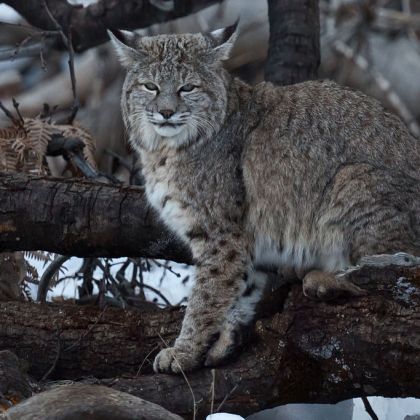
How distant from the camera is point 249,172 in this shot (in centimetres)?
488

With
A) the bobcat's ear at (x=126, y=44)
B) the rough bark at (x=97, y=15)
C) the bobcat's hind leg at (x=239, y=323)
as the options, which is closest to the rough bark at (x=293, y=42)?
the rough bark at (x=97, y=15)

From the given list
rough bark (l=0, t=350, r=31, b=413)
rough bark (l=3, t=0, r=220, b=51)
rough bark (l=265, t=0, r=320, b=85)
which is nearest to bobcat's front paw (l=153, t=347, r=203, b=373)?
rough bark (l=0, t=350, r=31, b=413)

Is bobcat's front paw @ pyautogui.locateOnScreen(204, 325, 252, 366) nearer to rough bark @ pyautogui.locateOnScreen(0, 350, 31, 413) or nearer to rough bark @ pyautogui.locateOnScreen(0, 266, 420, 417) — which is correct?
rough bark @ pyautogui.locateOnScreen(0, 266, 420, 417)

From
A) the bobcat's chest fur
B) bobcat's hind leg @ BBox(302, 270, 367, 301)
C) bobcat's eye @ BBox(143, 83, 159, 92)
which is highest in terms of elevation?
bobcat's eye @ BBox(143, 83, 159, 92)

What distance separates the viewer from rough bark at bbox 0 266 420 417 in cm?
390

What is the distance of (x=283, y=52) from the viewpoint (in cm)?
657

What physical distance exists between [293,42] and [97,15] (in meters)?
1.29

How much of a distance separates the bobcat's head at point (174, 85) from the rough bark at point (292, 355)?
3.28 feet

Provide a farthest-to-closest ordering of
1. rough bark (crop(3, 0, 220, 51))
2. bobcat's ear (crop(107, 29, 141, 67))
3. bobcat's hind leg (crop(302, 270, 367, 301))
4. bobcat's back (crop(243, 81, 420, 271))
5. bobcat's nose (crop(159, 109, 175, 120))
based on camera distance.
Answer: rough bark (crop(3, 0, 220, 51))
bobcat's ear (crop(107, 29, 141, 67))
bobcat's nose (crop(159, 109, 175, 120))
bobcat's back (crop(243, 81, 420, 271))
bobcat's hind leg (crop(302, 270, 367, 301))

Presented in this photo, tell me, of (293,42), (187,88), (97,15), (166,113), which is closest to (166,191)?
(166,113)

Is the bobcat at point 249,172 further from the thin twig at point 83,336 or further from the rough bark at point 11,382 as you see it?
the rough bark at point 11,382

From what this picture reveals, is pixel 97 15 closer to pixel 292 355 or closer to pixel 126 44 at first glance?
pixel 126 44

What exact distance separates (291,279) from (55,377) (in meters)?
1.17

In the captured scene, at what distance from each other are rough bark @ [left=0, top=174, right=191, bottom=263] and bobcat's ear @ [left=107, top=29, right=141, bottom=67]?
2.22 ft
